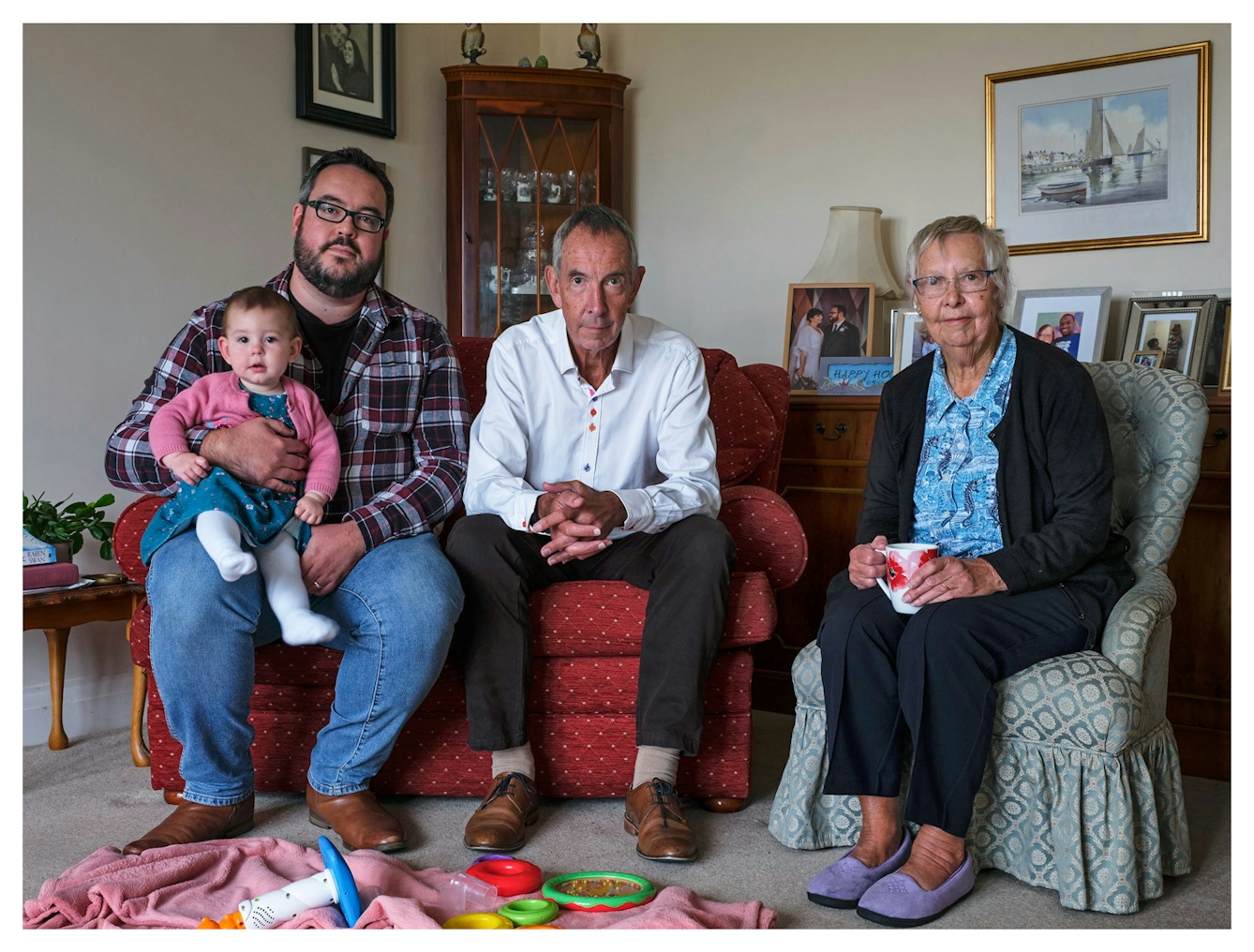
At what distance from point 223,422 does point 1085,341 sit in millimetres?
2252

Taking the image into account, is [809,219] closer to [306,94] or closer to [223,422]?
[306,94]

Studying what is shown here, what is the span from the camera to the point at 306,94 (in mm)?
3451

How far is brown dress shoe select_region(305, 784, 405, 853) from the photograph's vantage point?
1.96 m


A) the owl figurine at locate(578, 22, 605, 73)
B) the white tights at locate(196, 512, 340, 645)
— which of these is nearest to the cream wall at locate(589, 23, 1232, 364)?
the owl figurine at locate(578, 22, 605, 73)

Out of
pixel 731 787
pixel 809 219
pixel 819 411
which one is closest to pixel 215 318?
pixel 731 787

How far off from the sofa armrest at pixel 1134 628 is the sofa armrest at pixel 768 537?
644 millimetres

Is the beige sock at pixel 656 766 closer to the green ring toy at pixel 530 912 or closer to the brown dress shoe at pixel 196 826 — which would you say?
the green ring toy at pixel 530 912

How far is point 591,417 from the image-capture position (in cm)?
235

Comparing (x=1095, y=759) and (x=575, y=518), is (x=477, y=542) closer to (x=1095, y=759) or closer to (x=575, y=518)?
(x=575, y=518)

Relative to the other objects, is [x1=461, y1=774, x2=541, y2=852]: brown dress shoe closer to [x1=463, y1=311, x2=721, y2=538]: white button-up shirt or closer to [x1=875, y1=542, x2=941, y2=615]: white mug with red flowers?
[x1=463, y1=311, x2=721, y2=538]: white button-up shirt

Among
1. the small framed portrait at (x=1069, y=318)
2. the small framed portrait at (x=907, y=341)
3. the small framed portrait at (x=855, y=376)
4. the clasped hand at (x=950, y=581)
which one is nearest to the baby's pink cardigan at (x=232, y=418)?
the clasped hand at (x=950, y=581)

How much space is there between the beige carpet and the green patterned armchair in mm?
48

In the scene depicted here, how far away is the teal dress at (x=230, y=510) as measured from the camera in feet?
6.51

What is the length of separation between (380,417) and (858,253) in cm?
177
